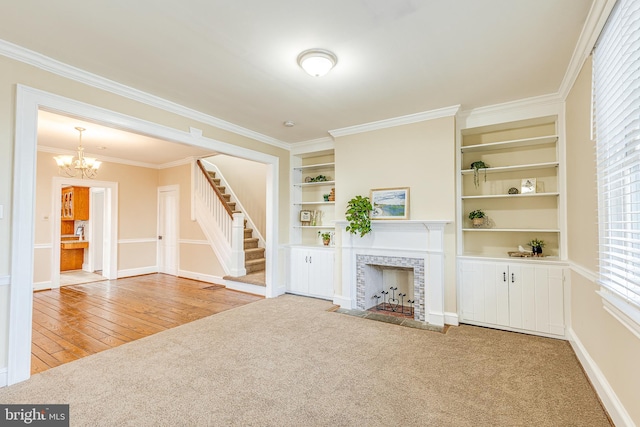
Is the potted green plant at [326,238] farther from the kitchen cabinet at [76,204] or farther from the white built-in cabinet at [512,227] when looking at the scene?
the kitchen cabinet at [76,204]

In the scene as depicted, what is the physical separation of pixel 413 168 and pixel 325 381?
2.75m

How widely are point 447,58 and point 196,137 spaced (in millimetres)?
2919

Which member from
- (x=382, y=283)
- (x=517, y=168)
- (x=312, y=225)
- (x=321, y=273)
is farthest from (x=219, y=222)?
(x=517, y=168)

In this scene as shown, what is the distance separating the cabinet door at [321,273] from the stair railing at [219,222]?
1.59m

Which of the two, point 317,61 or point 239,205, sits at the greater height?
point 317,61

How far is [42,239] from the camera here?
18.5ft

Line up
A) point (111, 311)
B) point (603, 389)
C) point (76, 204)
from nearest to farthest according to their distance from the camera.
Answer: point (603, 389)
point (111, 311)
point (76, 204)

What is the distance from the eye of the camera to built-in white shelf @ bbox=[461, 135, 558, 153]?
341 cm

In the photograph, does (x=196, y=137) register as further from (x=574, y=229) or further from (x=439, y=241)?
(x=574, y=229)

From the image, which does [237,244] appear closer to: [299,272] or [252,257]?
[252,257]

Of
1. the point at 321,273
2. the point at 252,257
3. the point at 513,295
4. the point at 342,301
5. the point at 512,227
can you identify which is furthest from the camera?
the point at 252,257

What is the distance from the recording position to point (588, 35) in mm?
2117

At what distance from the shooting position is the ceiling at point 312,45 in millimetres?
1954

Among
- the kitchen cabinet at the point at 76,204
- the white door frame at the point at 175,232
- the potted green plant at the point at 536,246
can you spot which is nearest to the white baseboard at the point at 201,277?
the white door frame at the point at 175,232
